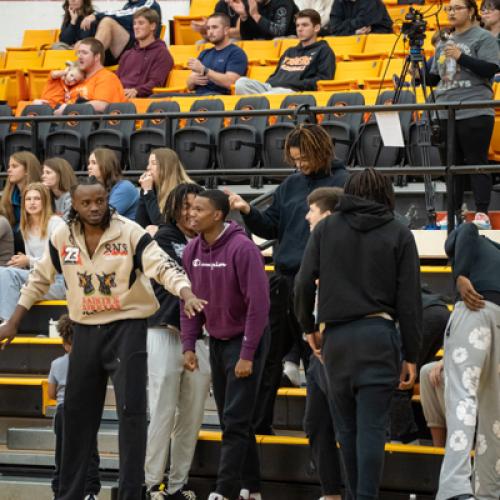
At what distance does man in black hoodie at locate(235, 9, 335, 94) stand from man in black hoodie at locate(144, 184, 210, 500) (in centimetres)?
448

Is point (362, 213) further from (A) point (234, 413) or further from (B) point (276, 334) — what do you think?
(B) point (276, 334)

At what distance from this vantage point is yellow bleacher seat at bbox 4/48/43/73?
1377cm

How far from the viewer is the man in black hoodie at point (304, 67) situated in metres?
11.1

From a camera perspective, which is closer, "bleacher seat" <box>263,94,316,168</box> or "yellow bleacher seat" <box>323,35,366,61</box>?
"bleacher seat" <box>263,94,316,168</box>

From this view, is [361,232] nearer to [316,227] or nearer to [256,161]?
[316,227]

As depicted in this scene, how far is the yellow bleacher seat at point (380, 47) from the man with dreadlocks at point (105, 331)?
6.12m

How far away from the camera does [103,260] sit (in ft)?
19.8

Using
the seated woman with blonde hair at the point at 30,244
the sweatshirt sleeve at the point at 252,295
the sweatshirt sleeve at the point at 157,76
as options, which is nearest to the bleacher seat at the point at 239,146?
the seated woman with blonde hair at the point at 30,244

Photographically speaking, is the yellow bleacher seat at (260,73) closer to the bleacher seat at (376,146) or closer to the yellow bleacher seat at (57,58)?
the yellow bleacher seat at (57,58)

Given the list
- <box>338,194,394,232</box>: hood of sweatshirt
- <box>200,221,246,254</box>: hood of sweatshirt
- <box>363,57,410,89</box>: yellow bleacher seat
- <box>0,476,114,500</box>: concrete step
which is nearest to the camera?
<box>338,194,394,232</box>: hood of sweatshirt

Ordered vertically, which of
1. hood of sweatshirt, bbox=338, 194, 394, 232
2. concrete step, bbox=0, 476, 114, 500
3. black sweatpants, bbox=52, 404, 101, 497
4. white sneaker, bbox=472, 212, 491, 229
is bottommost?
concrete step, bbox=0, 476, 114, 500

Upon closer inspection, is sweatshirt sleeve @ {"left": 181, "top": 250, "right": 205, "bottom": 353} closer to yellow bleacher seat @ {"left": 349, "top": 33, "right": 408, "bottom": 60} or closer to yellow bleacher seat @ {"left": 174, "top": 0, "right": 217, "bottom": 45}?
yellow bleacher seat @ {"left": 349, "top": 33, "right": 408, "bottom": 60}

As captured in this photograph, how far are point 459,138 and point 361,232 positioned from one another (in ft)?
10.1

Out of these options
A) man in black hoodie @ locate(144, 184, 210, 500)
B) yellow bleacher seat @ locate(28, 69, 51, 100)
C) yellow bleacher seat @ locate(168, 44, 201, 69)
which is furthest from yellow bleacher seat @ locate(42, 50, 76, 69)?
man in black hoodie @ locate(144, 184, 210, 500)
